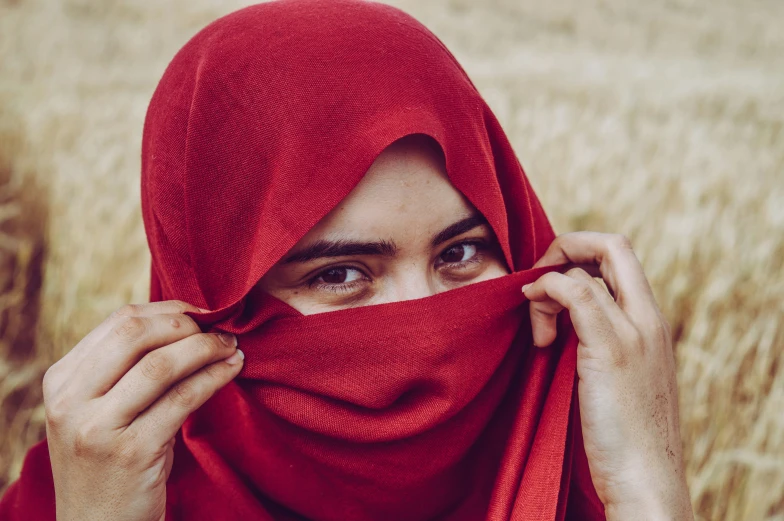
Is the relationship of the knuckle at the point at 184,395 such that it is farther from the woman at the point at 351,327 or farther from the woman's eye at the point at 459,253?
the woman's eye at the point at 459,253

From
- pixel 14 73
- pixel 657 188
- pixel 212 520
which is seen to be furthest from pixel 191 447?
pixel 14 73

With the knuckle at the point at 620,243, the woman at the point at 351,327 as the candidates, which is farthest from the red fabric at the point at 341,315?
the knuckle at the point at 620,243

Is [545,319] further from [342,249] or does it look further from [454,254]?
→ [342,249]

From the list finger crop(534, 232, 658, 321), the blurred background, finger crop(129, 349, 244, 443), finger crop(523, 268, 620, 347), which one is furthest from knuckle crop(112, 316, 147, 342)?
the blurred background

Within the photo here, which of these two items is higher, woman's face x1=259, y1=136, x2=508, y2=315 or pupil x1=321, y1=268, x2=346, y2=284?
woman's face x1=259, y1=136, x2=508, y2=315

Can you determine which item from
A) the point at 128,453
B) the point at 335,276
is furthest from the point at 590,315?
the point at 128,453

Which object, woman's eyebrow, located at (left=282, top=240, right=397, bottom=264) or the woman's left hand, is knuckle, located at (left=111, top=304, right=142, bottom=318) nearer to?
woman's eyebrow, located at (left=282, top=240, right=397, bottom=264)

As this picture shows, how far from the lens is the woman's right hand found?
1168 millimetres

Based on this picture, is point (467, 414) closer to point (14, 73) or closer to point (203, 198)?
point (203, 198)

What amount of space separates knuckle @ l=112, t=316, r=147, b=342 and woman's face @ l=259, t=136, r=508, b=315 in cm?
30

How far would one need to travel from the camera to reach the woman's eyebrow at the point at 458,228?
1408mm

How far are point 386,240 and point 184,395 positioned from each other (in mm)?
498

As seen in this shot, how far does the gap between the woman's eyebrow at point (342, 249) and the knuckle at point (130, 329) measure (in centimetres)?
33

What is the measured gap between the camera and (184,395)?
48.1 inches
